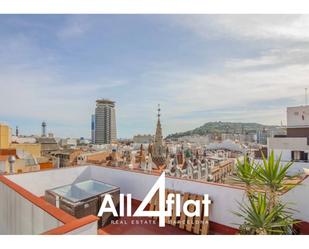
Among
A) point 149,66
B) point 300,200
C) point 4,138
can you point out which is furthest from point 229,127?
point 4,138

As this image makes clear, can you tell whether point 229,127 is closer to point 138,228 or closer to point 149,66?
point 149,66

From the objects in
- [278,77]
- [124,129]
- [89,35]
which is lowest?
[124,129]

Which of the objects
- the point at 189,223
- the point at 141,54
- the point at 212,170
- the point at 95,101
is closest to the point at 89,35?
the point at 141,54

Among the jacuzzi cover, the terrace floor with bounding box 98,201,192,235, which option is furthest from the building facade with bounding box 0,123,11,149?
the terrace floor with bounding box 98,201,192,235

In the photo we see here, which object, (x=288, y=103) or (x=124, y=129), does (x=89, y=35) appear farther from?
(x=288, y=103)

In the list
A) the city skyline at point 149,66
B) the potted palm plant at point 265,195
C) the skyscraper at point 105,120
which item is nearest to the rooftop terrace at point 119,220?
the potted palm plant at point 265,195

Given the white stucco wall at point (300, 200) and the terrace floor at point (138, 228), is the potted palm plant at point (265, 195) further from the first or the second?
the terrace floor at point (138, 228)

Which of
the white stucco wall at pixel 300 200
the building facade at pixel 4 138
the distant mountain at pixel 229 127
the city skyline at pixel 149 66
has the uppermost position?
the city skyline at pixel 149 66
